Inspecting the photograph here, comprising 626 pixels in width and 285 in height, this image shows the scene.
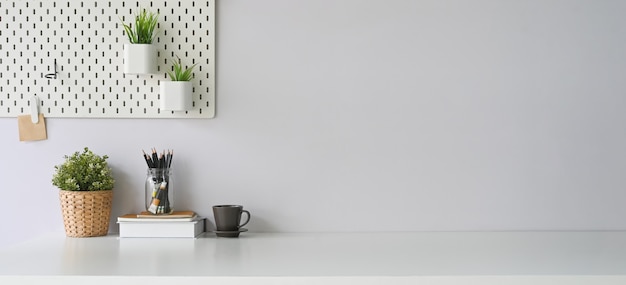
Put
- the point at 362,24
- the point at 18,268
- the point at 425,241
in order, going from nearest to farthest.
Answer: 1. the point at 18,268
2. the point at 425,241
3. the point at 362,24

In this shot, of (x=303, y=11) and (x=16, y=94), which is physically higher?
(x=303, y=11)

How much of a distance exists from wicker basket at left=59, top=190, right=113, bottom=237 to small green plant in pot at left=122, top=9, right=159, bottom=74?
38cm

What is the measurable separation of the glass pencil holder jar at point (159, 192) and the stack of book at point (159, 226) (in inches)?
2.1

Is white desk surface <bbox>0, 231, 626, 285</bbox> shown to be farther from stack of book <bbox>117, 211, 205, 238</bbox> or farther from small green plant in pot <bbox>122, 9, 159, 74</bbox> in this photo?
small green plant in pot <bbox>122, 9, 159, 74</bbox>

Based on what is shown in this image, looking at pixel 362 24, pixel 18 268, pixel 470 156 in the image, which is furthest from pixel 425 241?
pixel 18 268

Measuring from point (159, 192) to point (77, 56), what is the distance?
0.49 m

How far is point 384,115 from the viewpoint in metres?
2.23

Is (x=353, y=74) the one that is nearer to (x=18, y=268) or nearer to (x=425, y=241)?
(x=425, y=241)

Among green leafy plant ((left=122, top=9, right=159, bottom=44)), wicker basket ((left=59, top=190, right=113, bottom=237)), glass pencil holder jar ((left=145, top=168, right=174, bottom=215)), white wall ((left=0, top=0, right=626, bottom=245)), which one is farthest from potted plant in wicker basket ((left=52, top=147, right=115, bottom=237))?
green leafy plant ((left=122, top=9, right=159, bottom=44))

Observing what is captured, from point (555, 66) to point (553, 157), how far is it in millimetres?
276

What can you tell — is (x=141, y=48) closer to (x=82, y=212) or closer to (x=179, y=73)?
(x=179, y=73)

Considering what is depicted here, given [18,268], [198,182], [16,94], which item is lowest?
[18,268]

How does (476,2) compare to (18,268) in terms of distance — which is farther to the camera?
(476,2)

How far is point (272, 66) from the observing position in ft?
7.33
